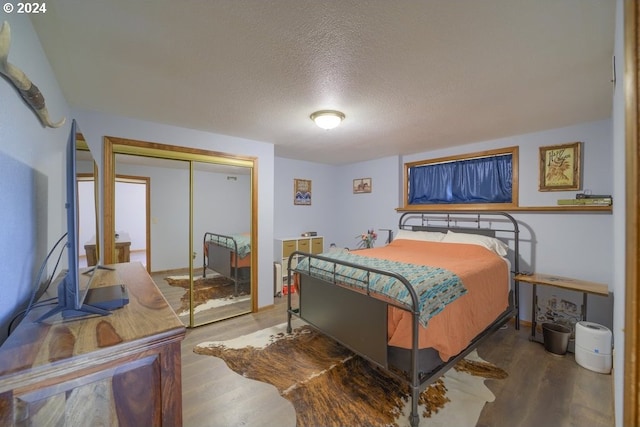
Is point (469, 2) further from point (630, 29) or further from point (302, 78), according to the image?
point (302, 78)

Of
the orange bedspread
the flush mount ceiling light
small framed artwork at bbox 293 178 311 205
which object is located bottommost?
the orange bedspread

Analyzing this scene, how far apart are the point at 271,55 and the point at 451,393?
9.25 feet

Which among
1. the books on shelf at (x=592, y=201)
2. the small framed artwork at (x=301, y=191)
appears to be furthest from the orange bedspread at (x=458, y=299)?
the small framed artwork at (x=301, y=191)

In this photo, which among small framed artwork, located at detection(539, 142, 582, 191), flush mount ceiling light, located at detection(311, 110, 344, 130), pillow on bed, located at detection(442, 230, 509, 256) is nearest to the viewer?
flush mount ceiling light, located at detection(311, 110, 344, 130)

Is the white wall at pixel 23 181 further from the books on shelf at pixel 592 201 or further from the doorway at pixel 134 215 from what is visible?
the books on shelf at pixel 592 201

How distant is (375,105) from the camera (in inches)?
97.3

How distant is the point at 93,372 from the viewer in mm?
806

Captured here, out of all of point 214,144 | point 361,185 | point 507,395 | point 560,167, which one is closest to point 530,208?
point 560,167

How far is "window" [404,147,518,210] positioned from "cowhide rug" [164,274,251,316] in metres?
3.12

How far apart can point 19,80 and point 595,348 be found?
14.1 ft

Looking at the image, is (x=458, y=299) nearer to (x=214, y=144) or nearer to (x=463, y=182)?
(x=463, y=182)

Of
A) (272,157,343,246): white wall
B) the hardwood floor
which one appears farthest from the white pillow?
(272,157,343,246): white wall

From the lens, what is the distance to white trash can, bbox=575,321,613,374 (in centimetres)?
234

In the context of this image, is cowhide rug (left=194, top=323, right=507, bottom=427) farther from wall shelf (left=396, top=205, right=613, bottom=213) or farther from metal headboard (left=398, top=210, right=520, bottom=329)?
wall shelf (left=396, top=205, right=613, bottom=213)
